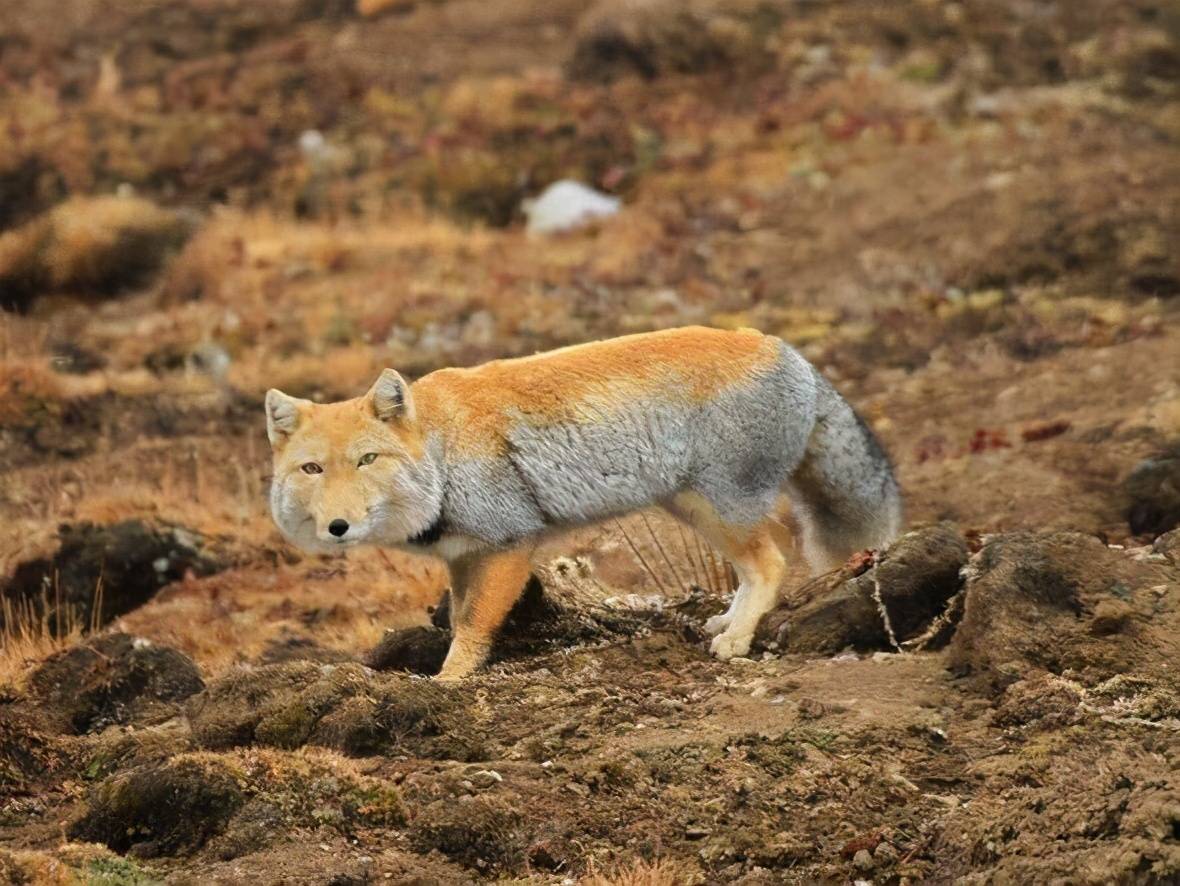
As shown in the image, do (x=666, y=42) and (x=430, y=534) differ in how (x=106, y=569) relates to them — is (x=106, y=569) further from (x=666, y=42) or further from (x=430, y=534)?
(x=666, y=42)

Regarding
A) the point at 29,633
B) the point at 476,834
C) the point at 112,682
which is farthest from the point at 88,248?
the point at 476,834

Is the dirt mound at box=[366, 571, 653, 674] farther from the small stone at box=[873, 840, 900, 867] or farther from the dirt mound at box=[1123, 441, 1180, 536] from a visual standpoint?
the dirt mound at box=[1123, 441, 1180, 536]

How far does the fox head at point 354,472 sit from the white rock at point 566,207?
18274mm

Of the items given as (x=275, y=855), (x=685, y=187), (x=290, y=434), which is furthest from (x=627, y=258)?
(x=275, y=855)

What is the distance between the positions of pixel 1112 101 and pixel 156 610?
21970mm

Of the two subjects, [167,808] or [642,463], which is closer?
[167,808]

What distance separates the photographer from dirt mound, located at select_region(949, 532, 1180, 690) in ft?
27.6

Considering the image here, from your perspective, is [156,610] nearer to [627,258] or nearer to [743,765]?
[743,765]

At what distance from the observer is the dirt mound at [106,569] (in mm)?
13602

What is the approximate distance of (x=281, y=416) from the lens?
9.05 metres

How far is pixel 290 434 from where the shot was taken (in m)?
9.09

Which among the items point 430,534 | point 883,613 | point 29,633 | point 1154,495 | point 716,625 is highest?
point 430,534

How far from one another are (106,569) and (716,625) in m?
6.52

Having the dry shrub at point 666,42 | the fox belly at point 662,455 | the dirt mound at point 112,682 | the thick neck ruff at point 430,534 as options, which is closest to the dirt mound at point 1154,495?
the fox belly at point 662,455
